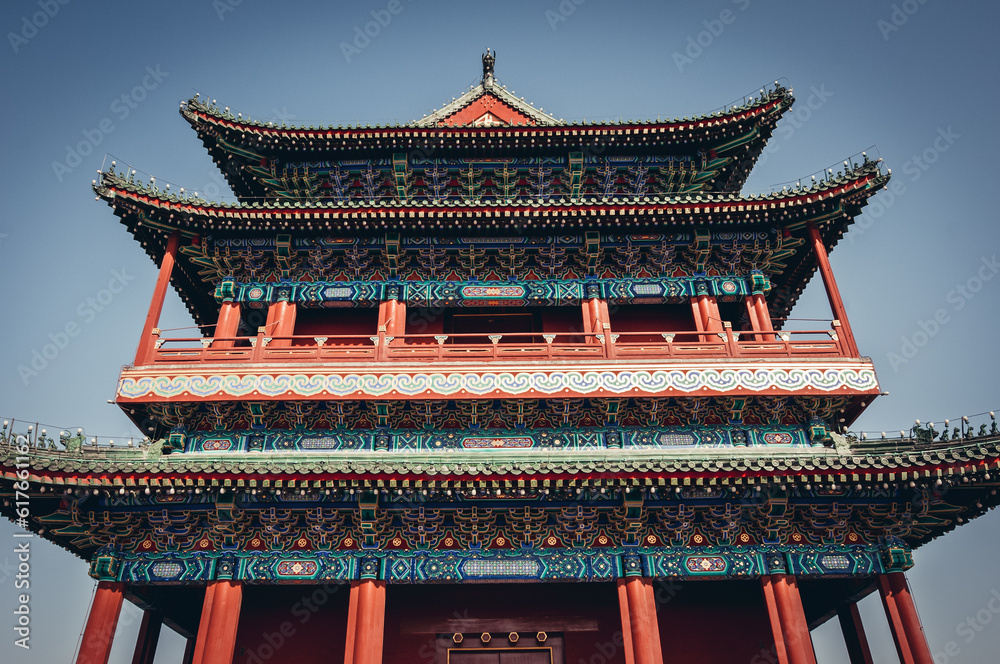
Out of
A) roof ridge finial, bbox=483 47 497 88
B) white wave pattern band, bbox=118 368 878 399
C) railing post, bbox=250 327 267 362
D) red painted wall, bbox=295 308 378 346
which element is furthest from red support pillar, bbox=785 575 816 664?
roof ridge finial, bbox=483 47 497 88

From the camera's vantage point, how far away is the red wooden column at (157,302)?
45.5ft

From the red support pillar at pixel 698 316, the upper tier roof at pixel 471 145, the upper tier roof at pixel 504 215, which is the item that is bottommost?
the red support pillar at pixel 698 316

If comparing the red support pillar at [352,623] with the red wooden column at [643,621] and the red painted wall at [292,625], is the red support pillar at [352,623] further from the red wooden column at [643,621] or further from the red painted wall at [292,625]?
the red wooden column at [643,621]

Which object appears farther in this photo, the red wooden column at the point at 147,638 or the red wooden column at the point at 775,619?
the red wooden column at the point at 147,638

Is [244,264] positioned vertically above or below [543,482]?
above

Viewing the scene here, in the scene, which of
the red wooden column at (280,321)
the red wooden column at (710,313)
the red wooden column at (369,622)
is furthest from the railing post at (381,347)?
the red wooden column at (710,313)

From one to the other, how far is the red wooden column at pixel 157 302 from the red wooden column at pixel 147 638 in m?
4.92

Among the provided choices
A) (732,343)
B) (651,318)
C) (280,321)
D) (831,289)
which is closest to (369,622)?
(280,321)

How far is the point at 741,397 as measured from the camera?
13.5 meters

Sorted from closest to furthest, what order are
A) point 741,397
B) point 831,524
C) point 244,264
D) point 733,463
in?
point 733,463, point 831,524, point 741,397, point 244,264

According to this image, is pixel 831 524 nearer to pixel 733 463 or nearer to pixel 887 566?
pixel 887 566

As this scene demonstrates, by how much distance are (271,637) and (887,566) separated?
1079 cm

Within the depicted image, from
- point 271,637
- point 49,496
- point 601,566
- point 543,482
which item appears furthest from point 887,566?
point 49,496

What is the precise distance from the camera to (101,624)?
10.8 meters
